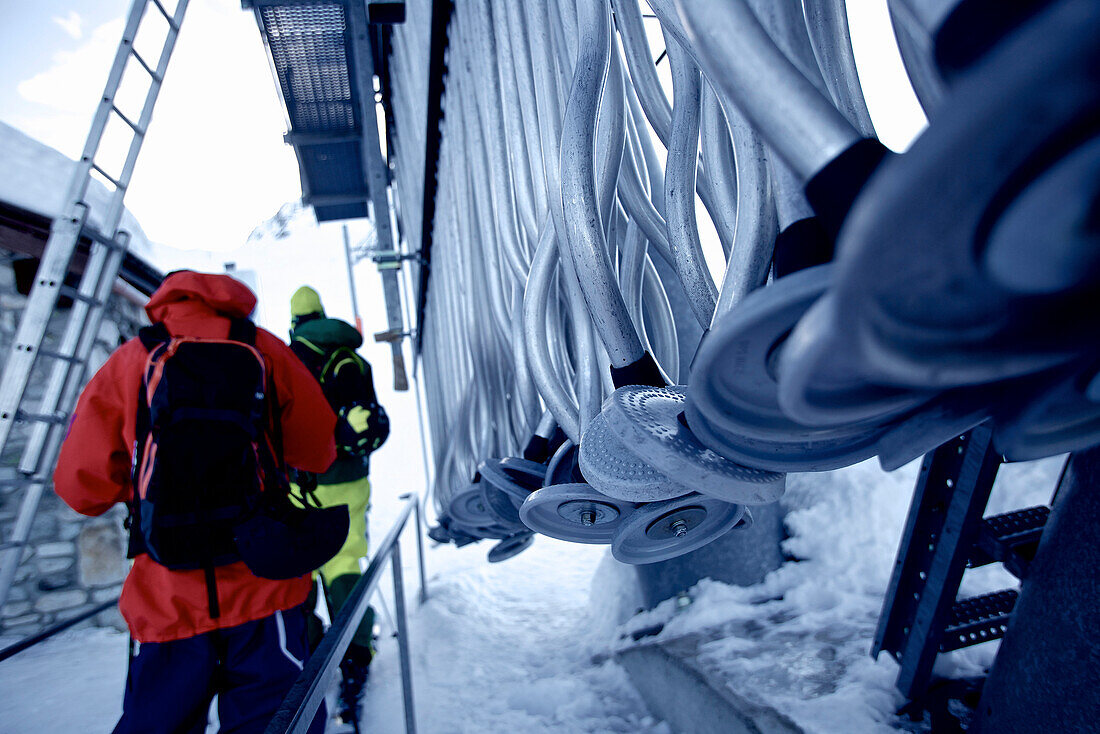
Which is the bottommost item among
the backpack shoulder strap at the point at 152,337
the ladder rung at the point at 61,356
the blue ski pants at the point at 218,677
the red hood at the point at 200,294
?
the blue ski pants at the point at 218,677

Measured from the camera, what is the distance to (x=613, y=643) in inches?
96.9

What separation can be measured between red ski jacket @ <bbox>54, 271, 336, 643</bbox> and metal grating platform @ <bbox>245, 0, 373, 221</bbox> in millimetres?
2267

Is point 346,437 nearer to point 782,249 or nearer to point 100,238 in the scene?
point 100,238

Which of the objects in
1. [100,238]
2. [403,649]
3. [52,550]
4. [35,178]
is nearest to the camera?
[403,649]

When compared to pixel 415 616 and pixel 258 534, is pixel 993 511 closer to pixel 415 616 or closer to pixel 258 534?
pixel 258 534

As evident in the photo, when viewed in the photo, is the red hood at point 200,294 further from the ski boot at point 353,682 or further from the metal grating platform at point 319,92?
the metal grating platform at point 319,92

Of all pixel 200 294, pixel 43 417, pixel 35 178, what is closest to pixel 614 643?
pixel 200 294

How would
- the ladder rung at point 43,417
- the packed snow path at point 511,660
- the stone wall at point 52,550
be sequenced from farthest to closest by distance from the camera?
1. the stone wall at point 52,550
2. the ladder rung at point 43,417
3. the packed snow path at point 511,660

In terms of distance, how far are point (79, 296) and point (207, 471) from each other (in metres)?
1.99

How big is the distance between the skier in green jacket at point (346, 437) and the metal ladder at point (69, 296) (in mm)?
994

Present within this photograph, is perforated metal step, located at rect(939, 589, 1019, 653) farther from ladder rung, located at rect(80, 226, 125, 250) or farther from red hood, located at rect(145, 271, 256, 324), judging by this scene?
ladder rung, located at rect(80, 226, 125, 250)

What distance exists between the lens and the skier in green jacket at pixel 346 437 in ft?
8.87

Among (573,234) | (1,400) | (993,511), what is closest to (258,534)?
(573,234)

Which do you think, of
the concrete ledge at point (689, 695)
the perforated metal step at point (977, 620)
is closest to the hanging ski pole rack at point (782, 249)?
the perforated metal step at point (977, 620)
